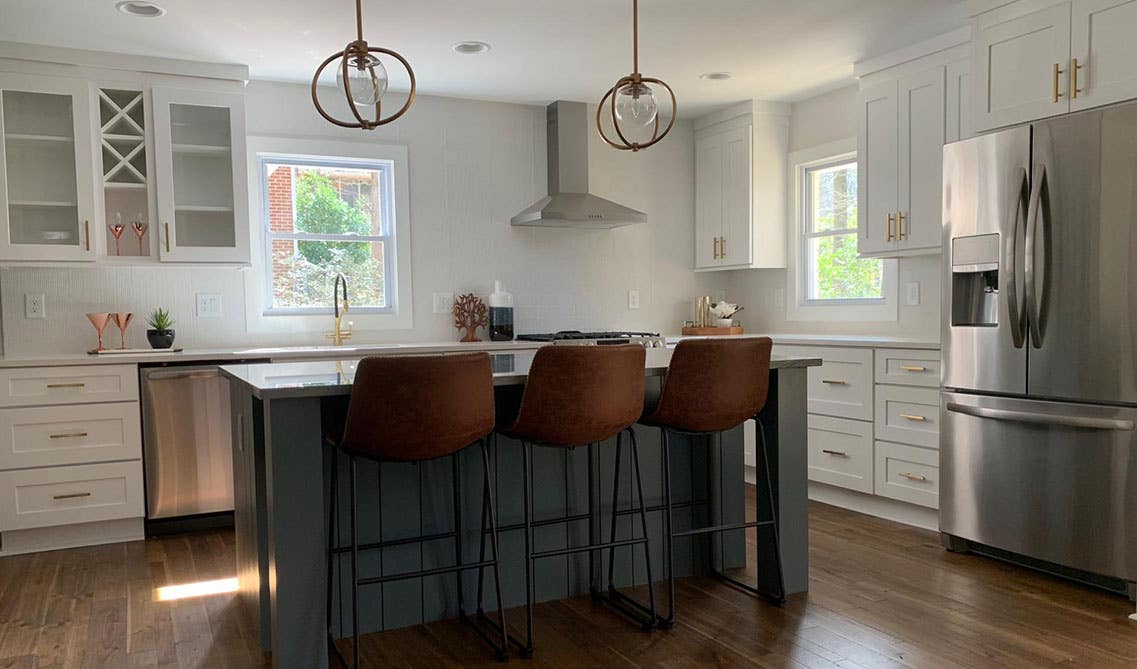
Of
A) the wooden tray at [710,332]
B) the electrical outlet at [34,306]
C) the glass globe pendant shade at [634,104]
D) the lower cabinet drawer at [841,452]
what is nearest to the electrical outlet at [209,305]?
the electrical outlet at [34,306]

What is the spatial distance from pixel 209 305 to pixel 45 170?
1019mm

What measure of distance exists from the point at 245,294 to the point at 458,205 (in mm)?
1398

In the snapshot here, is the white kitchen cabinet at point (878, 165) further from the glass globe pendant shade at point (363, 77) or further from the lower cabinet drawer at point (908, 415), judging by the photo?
the glass globe pendant shade at point (363, 77)

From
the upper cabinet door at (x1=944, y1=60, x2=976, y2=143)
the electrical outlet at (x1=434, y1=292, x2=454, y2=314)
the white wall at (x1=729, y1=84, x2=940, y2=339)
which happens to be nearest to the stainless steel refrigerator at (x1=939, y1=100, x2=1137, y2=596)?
the upper cabinet door at (x1=944, y1=60, x2=976, y2=143)

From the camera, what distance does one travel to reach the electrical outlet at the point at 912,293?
4625 mm

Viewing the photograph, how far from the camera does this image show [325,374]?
8.53 feet

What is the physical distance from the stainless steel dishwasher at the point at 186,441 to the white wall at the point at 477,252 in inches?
22.1

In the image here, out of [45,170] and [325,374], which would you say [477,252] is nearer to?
[45,170]

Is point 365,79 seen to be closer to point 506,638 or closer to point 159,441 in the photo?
point 506,638

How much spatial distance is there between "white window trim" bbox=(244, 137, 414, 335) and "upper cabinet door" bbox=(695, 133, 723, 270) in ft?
6.97

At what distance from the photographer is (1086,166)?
2967 millimetres

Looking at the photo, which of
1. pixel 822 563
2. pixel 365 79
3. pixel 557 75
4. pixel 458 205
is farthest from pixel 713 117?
pixel 365 79

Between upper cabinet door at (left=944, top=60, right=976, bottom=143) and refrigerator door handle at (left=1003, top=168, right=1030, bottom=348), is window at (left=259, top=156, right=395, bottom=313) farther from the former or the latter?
refrigerator door handle at (left=1003, top=168, right=1030, bottom=348)

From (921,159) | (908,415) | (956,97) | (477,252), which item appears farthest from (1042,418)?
(477,252)
